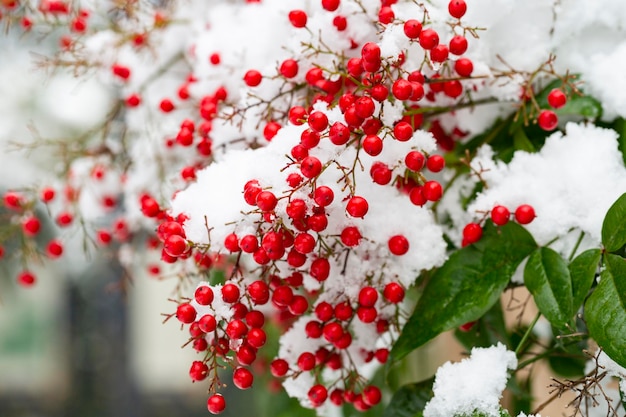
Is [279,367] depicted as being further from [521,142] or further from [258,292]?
[521,142]

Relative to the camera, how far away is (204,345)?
15.9 inches

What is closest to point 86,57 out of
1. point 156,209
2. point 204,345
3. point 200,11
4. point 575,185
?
point 200,11

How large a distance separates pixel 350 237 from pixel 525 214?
12 cm

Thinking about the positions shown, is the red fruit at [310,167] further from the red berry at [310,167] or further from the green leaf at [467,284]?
the green leaf at [467,284]

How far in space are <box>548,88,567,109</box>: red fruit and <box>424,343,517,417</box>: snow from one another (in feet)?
0.54

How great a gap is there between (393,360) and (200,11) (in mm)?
420

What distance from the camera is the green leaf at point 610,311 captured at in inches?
13.9

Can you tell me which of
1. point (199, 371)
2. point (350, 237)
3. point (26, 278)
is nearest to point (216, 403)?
point (199, 371)

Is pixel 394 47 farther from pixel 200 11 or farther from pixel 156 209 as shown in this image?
A: pixel 200 11

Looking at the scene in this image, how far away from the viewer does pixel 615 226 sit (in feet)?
1.25

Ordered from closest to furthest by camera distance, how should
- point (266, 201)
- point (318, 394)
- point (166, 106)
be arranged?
point (266, 201) → point (318, 394) → point (166, 106)

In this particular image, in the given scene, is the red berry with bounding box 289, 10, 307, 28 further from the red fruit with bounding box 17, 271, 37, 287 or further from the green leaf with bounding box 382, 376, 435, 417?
the red fruit with bounding box 17, 271, 37, 287

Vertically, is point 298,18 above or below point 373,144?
above

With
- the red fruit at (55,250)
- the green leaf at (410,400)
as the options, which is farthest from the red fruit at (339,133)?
the red fruit at (55,250)
